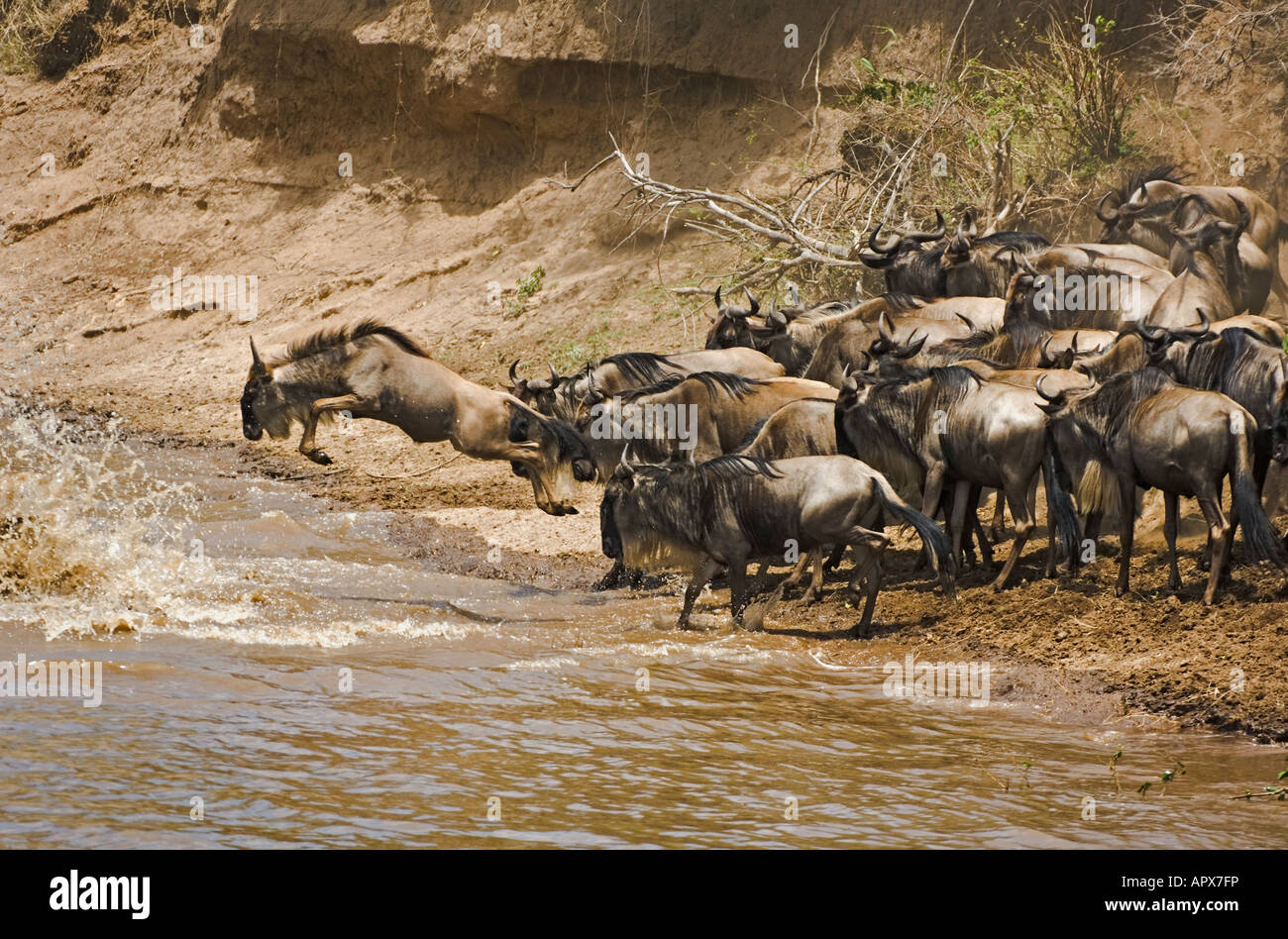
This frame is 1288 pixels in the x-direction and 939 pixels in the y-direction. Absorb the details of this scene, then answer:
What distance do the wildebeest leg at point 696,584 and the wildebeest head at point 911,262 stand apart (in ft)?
13.8

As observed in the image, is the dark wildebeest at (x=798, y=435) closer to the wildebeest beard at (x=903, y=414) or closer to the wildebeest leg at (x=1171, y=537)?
the wildebeest beard at (x=903, y=414)

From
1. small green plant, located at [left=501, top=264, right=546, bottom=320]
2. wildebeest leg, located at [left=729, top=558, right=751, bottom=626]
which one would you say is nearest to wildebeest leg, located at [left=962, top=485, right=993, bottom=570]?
wildebeest leg, located at [left=729, top=558, right=751, bottom=626]

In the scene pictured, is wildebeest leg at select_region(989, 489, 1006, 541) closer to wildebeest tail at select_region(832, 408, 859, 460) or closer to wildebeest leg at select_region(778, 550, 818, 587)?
wildebeest tail at select_region(832, 408, 859, 460)

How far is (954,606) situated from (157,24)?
1980 cm

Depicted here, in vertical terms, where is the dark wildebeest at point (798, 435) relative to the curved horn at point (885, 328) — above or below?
below

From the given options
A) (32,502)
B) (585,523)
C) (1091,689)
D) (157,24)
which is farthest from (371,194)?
(1091,689)

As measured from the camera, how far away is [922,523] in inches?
340

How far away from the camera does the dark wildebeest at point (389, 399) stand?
38.8 feet

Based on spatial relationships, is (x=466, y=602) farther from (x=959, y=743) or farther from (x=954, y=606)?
(x=959, y=743)

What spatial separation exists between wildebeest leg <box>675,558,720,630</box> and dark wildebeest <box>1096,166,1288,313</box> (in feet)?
17.8

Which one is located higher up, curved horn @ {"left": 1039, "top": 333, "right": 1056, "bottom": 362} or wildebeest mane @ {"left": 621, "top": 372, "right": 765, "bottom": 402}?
curved horn @ {"left": 1039, "top": 333, "right": 1056, "bottom": 362}

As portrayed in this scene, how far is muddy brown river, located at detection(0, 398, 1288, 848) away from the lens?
5.38m

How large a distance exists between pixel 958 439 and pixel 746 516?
1396mm

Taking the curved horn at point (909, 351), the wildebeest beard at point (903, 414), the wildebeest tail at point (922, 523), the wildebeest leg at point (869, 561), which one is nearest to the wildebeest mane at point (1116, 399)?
the wildebeest beard at point (903, 414)
